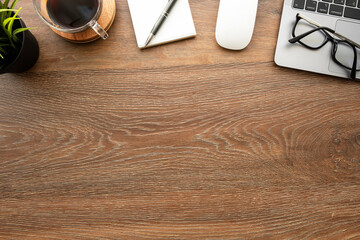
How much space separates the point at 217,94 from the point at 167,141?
0.13m

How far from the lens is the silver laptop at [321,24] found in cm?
57

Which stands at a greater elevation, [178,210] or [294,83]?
[294,83]

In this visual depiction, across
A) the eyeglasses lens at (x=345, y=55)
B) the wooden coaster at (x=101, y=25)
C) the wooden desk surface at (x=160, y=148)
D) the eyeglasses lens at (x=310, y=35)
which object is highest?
the wooden coaster at (x=101, y=25)

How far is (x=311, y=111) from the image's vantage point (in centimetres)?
58

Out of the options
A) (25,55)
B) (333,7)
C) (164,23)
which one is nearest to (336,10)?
(333,7)

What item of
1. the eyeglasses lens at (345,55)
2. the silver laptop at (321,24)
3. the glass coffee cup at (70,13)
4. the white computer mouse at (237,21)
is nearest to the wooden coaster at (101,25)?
the glass coffee cup at (70,13)

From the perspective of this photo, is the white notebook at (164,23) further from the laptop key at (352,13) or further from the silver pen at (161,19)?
the laptop key at (352,13)

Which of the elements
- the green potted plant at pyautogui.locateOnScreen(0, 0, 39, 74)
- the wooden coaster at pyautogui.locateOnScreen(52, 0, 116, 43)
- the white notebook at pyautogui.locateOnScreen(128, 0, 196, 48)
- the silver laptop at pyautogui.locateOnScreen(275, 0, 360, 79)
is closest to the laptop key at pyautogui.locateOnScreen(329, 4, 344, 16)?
the silver laptop at pyautogui.locateOnScreen(275, 0, 360, 79)

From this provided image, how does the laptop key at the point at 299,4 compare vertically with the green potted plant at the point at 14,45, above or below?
above

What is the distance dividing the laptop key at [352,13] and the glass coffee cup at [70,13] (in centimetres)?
46

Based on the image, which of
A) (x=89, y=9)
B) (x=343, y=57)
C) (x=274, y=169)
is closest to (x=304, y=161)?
(x=274, y=169)

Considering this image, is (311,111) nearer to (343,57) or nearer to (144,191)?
(343,57)

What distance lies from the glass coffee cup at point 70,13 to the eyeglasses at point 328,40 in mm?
366

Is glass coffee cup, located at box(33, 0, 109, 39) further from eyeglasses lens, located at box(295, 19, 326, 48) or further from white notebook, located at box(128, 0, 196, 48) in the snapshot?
eyeglasses lens, located at box(295, 19, 326, 48)
